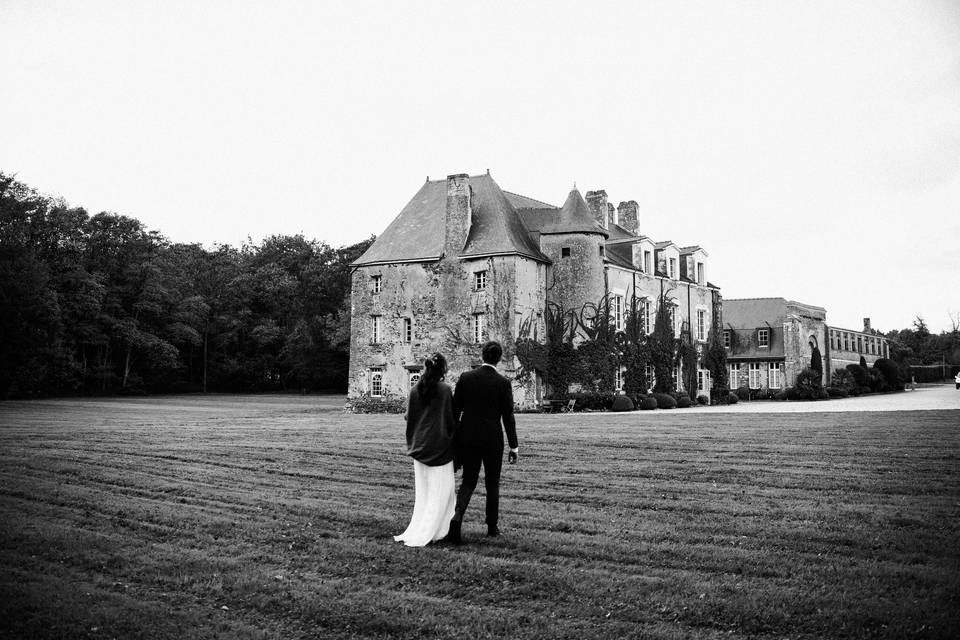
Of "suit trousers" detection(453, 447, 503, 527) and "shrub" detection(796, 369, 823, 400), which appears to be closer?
"suit trousers" detection(453, 447, 503, 527)

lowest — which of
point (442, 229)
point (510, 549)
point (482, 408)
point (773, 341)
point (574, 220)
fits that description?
point (510, 549)

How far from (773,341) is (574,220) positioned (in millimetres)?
24887

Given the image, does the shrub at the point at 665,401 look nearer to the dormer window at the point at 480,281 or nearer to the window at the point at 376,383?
the dormer window at the point at 480,281

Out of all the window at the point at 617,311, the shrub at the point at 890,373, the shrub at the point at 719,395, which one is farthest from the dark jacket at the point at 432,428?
the shrub at the point at 890,373

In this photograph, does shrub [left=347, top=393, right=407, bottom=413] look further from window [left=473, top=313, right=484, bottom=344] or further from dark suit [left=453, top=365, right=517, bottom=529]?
dark suit [left=453, top=365, right=517, bottom=529]

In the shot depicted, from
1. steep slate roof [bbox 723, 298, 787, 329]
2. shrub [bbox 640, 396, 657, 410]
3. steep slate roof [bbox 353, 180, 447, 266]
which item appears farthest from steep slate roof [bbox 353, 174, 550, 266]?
steep slate roof [bbox 723, 298, 787, 329]

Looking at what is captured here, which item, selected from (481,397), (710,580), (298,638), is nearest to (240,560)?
(298,638)

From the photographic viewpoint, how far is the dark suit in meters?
8.39

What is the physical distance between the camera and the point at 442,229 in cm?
3962

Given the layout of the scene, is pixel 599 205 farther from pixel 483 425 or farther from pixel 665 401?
pixel 483 425

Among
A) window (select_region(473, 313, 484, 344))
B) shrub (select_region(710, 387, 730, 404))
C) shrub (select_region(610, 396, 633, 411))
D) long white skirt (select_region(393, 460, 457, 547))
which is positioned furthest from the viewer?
shrub (select_region(710, 387, 730, 404))

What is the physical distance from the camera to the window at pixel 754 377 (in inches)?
2231

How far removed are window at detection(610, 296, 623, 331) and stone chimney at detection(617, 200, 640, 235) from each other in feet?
29.5

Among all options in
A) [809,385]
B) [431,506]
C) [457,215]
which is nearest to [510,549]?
[431,506]
